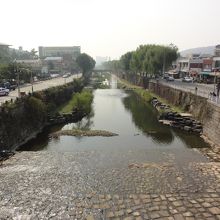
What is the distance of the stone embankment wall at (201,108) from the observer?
126 feet

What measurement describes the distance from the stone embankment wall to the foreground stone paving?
31.8 ft

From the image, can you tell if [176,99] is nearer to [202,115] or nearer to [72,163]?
[202,115]

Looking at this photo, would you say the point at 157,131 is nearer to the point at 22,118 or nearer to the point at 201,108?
the point at 201,108

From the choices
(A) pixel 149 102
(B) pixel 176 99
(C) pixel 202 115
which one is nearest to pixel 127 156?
(C) pixel 202 115

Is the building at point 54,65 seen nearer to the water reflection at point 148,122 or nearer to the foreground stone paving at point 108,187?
the water reflection at point 148,122

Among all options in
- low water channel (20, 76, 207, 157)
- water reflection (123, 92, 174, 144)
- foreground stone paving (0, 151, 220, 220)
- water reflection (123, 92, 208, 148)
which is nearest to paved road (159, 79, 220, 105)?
water reflection (123, 92, 208, 148)

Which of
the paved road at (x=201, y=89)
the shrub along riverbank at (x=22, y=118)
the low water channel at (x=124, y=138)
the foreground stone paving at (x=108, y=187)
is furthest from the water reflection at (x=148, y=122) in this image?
the shrub along riverbank at (x=22, y=118)

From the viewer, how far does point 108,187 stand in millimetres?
22391

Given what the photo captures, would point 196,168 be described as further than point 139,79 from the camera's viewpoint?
No

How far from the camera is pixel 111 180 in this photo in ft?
77.9

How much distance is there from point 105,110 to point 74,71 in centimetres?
13135

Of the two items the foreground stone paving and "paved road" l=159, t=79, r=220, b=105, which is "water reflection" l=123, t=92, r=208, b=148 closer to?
"paved road" l=159, t=79, r=220, b=105

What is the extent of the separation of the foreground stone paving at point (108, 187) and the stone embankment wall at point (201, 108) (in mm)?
9707

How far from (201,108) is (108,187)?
29191 mm
